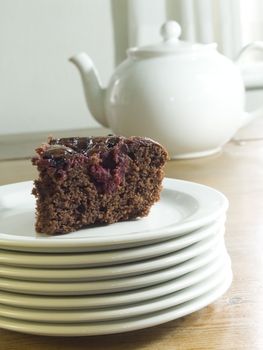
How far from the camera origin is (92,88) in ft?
5.32

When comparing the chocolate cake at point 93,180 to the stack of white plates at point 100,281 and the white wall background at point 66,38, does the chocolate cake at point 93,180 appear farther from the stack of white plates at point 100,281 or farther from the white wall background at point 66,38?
the white wall background at point 66,38

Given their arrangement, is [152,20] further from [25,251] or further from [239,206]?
[25,251]

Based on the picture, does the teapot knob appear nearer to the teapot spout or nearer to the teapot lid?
the teapot lid

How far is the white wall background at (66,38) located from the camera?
7.39ft

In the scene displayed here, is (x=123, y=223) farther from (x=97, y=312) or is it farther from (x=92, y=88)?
(x=92, y=88)

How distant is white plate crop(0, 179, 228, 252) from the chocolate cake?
1cm

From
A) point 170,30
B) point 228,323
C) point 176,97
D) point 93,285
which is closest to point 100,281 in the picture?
point 93,285

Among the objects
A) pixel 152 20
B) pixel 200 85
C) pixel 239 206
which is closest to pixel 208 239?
pixel 239 206

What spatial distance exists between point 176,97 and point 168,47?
0.12 m

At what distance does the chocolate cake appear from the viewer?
0.69m

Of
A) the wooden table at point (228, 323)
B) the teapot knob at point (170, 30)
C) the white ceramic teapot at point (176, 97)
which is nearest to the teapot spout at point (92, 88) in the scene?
the white ceramic teapot at point (176, 97)

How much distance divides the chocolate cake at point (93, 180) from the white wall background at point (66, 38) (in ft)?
5.09

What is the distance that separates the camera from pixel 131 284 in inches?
22.5

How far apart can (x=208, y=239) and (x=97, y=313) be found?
0.13 m
